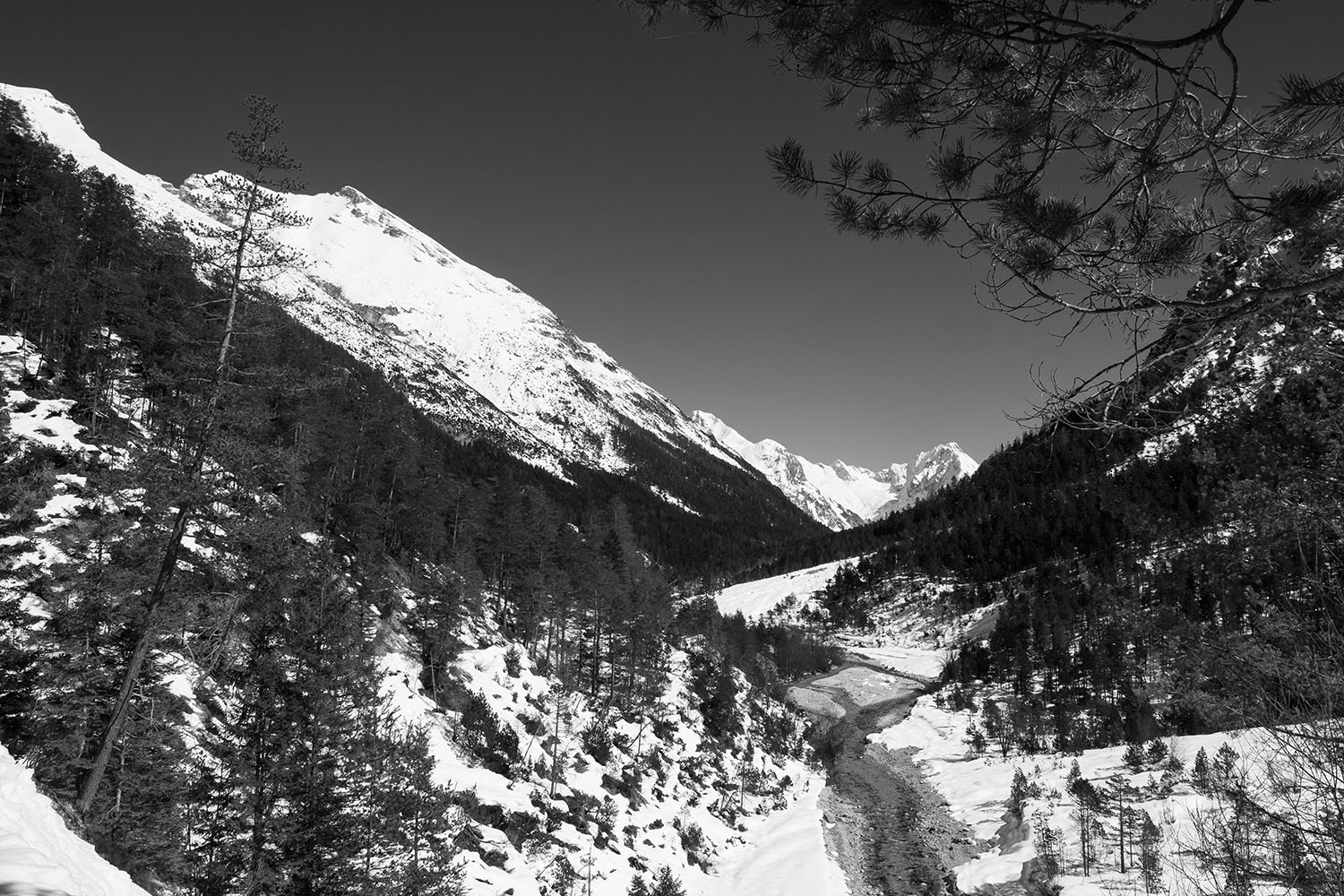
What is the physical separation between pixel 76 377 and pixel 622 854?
36.7 metres

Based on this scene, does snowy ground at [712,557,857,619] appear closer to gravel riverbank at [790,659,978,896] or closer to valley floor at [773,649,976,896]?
valley floor at [773,649,976,896]

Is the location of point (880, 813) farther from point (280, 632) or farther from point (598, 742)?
point (280, 632)

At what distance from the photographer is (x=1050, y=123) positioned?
3959 millimetres

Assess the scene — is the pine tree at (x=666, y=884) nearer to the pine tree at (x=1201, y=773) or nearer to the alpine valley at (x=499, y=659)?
the alpine valley at (x=499, y=659)

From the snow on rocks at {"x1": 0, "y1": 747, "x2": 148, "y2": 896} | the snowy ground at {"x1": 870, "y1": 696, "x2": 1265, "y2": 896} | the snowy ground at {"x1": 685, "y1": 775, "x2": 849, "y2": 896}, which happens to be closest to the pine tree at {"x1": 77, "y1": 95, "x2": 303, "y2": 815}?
the snow on rocks at {"x1": 0, "y1": 747, "x2": 148, "y2": 896}

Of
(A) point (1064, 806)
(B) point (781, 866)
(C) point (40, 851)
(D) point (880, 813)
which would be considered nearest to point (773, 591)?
(D) point (880, 813)

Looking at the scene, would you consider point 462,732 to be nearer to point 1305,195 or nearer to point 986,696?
point 1305,195

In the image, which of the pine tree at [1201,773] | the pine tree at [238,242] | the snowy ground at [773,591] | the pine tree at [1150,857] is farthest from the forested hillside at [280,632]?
the snowy ground at [773,591]

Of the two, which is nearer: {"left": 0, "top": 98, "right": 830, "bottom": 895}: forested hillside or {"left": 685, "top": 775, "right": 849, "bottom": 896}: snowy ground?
{"left": 0, "top": 98, "right": 830, "bottom": 895}: forested hillside

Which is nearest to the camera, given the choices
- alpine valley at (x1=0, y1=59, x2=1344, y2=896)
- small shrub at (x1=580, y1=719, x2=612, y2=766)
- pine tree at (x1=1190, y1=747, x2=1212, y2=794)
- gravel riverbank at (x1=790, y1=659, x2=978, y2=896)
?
alpine valley at (x1=0, y1=59, x2=1344, y2=896)

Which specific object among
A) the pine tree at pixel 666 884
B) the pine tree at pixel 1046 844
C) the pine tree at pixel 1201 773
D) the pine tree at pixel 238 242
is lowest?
the pine tree at pixel 666 884

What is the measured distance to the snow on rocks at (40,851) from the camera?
10.6 ft

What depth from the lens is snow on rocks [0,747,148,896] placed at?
10.6 feet

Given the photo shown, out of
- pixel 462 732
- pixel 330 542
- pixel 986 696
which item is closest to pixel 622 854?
pixel 462 732
